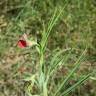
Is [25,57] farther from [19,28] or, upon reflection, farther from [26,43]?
[26,43]

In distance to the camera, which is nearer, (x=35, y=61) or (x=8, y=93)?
(x=8, y=93)

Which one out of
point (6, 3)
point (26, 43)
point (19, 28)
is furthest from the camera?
point (6, 3)

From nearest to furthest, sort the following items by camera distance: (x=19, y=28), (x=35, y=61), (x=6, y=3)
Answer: (x=35, y=61) < (x=19, y=28) < (x=6, y=3)

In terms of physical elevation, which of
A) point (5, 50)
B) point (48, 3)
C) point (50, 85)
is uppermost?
point (48, 3)

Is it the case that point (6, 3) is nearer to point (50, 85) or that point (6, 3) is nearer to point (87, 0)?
point (87, 0)

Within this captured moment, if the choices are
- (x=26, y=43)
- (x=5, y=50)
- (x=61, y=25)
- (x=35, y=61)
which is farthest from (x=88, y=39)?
(x=26, y=43)

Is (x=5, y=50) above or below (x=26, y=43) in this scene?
below
